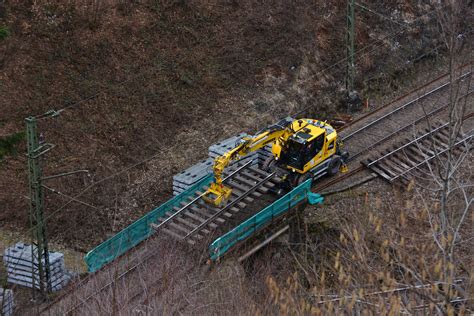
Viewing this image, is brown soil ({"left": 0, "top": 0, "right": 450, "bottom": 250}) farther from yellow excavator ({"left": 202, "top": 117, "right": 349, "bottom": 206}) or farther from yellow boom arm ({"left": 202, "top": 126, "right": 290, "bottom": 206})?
yellow excavator ({"left": 202, "top": 117, "right": 349, "bottom": 206})

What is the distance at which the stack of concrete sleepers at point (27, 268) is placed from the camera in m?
24.0

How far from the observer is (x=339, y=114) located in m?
33.3

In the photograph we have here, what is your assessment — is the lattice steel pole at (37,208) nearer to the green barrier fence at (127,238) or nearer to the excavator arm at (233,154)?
the green barrier fence at (127,238)

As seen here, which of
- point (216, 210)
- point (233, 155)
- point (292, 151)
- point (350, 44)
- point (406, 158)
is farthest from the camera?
point (350, 44)

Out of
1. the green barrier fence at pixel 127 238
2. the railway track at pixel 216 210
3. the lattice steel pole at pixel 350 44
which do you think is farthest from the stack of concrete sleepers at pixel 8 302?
the lattice steel pole at pixel 350 44

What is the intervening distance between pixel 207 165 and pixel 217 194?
117 inches

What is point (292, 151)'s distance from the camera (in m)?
26.4

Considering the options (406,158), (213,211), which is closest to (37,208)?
(213,211)

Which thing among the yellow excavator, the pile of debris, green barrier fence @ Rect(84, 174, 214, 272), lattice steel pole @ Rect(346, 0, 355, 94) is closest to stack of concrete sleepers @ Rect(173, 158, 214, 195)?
the pile of debris

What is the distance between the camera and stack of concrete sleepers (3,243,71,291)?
2405 cm

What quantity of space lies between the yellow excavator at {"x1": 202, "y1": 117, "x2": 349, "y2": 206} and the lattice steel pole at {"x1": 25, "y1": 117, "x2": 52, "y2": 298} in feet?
17.6

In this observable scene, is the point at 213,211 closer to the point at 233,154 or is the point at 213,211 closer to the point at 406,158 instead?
the point at 233,154

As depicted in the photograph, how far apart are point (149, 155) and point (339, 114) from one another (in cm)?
878

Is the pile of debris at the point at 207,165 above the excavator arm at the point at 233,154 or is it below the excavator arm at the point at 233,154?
below
